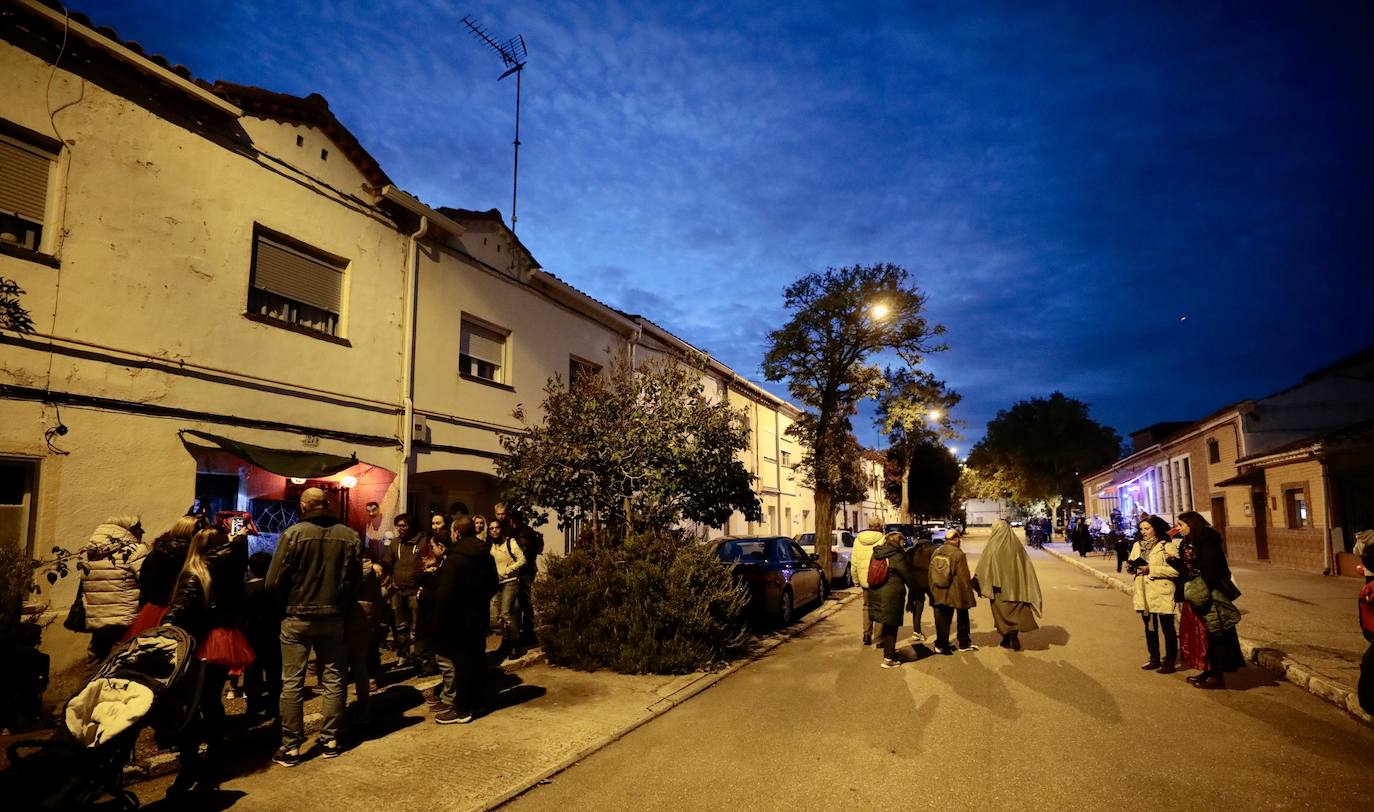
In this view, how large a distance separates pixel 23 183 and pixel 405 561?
554 cm

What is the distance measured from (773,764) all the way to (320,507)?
391cm

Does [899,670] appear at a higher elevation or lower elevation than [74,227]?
→ lower

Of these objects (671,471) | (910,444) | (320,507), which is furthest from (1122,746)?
(910,444)

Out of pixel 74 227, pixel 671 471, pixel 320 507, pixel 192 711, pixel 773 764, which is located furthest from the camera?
pixel 671 471

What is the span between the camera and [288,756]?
5.13 meters

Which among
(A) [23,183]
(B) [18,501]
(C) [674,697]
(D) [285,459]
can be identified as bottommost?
(C) [674,697]

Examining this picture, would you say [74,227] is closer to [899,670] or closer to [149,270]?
[149,270]

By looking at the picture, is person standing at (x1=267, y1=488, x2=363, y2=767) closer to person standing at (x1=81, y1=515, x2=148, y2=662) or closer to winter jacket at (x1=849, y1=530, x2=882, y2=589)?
person standing at (x1=81, y1=515, x2=148, y2=662)

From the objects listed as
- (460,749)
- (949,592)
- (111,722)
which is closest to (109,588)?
(111,722)

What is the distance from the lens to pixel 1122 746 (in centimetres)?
528

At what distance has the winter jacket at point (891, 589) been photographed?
28.5 ft

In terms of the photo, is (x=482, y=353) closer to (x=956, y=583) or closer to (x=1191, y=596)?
(x=956, y=583)

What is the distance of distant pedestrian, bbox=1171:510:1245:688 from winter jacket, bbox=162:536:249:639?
8338 mm

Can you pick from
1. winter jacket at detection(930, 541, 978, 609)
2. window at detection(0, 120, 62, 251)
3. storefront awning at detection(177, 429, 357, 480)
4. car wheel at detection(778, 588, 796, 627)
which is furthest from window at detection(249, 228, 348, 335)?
winter jacket at detection(930, 541, 978, 609)
